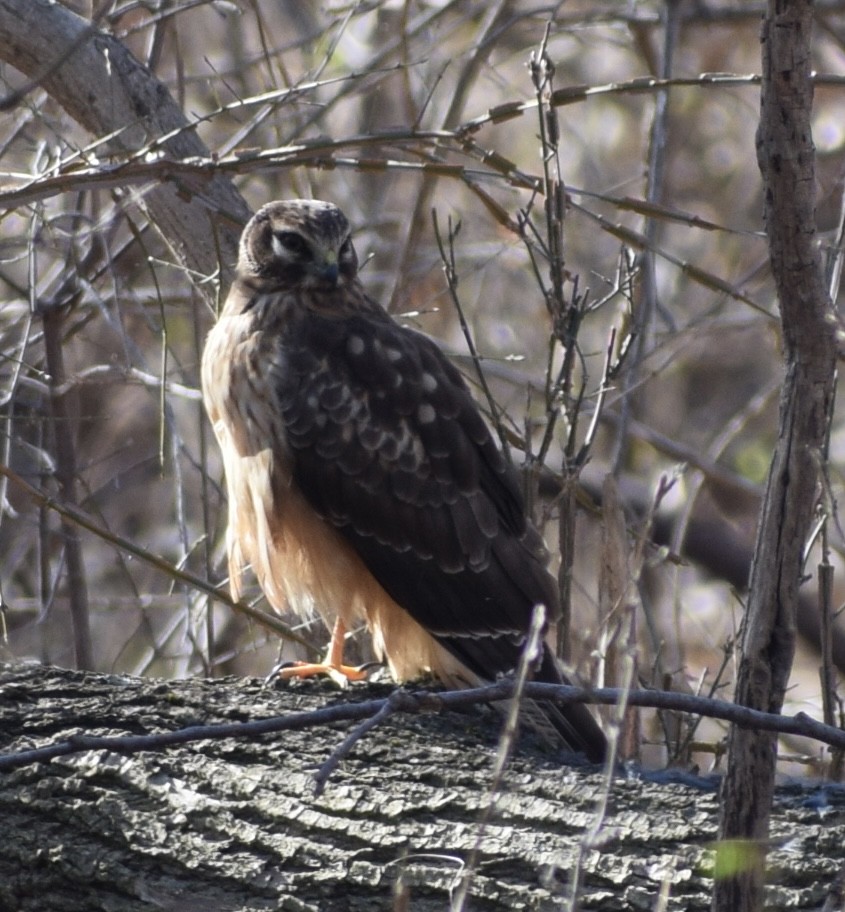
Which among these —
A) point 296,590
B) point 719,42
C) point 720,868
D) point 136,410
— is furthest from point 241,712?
point 719,42

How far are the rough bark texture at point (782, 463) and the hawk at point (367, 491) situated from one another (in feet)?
5.96

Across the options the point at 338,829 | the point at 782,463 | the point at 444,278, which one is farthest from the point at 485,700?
the point at 444,278

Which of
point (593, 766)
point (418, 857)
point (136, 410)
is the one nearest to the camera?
point (418, 857)

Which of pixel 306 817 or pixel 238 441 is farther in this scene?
pixel 238 441

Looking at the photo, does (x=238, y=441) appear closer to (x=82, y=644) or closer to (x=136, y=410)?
(x=82, y=644)

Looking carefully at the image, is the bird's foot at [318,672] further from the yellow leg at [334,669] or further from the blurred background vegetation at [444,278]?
the blurred background vegetation at [444,278]

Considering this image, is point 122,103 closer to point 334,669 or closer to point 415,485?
point 415,485

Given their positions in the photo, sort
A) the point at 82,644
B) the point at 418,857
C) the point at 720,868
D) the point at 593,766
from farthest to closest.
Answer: the point at 82,644
the point at 593,766
the point at 418,857
the point at 720,868

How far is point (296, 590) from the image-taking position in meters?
4.65

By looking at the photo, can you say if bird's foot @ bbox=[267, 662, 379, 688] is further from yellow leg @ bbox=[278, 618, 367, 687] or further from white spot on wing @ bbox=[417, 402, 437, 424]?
white spot on wing @ bbox=[417, 402, 437, 424]

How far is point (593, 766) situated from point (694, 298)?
298 inches

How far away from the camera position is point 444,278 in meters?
7.92

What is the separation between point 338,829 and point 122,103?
2.73m

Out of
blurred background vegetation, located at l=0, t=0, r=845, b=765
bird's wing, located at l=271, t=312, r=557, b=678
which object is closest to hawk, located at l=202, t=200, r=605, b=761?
bird's wing, located at l=271, t=312, r=557, b=678
